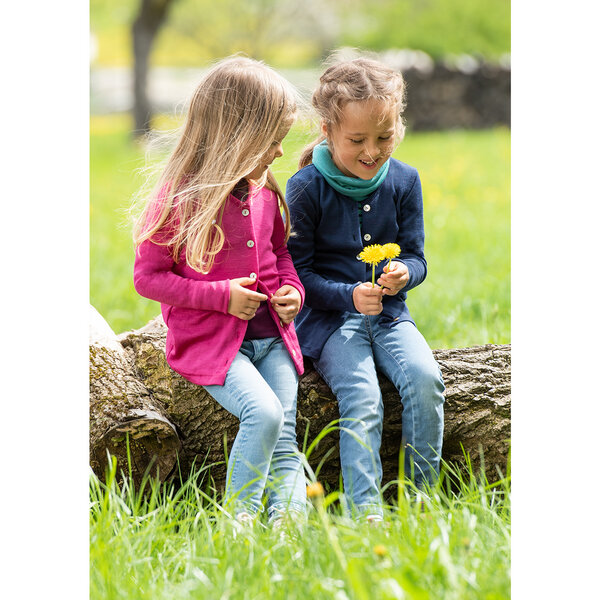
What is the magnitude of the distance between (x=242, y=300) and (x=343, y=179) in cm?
52

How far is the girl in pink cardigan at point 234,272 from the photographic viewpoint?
211 centimetres

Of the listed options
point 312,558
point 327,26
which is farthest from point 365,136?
point 327,26

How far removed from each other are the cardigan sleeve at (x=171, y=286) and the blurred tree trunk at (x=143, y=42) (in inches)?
392

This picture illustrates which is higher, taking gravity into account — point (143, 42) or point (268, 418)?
point (143, 42)

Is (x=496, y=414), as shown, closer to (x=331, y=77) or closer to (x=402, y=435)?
(x=402, y=435)

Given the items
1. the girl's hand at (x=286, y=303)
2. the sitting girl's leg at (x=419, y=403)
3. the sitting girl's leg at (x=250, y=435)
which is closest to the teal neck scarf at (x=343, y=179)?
the girl's hand at (x=286, y=303)

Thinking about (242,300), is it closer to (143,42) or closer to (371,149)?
(371,149)

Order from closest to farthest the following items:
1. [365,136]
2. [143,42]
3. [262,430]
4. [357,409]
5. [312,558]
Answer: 1. [312,558]
2. [262,430]
3. [357,409]
4. [365,136]
5. [143,42]

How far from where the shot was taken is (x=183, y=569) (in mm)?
1854

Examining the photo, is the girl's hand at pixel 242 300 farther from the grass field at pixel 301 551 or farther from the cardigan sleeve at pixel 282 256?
the grass field at pixel 301 551

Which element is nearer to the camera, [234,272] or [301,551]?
[301,551]

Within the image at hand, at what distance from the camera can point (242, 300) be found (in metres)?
2.15

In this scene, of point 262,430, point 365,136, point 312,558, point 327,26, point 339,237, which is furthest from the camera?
point 327,26

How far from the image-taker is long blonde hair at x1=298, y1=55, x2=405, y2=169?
89.3 inches
